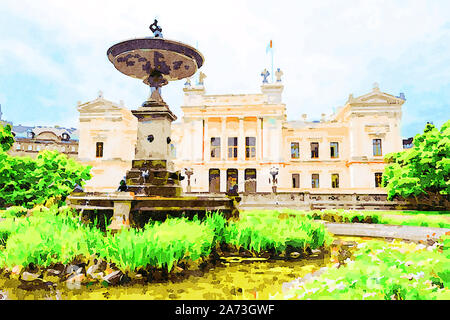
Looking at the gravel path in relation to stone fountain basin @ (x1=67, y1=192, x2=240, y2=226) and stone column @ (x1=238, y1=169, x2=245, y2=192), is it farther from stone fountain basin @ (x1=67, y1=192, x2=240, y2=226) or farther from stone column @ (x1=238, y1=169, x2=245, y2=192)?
stone column @ (x1=238, y1=169, x2=245, y2=192)

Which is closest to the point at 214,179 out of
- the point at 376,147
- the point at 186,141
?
the point at 186,141

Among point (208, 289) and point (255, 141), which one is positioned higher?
point (255, 141)

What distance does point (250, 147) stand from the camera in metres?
38.7

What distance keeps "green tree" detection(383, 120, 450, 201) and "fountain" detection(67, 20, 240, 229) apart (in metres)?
19.4

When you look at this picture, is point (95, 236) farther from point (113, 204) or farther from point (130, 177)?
point (130, 177)

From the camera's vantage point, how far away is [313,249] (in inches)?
235

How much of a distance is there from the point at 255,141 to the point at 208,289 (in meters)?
35.3

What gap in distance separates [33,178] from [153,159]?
1788cm

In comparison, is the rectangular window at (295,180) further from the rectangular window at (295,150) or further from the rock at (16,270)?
the rock at (16,270)

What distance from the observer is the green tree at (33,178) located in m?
20.8

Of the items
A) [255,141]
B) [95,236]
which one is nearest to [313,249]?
[95,236]

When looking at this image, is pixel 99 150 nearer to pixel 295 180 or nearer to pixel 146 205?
pixel 295 180

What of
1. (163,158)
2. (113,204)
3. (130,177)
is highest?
(163,158)
